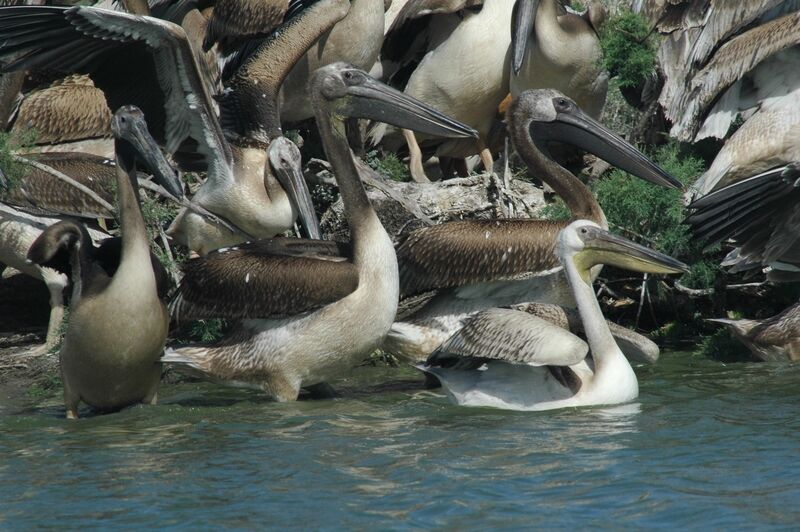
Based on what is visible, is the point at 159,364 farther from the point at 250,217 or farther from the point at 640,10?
the point at 640,10

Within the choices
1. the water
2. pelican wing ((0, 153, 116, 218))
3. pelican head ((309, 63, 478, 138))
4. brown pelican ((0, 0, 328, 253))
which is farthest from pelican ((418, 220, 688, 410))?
pelican wing ((0, 153, 116, 218))

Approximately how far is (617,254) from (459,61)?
3213 mm

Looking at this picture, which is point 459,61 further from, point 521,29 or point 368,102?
point 368,102

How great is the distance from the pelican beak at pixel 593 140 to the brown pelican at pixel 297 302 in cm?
137

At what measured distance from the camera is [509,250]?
7.00 meters

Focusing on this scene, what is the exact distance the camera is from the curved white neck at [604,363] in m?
6.26

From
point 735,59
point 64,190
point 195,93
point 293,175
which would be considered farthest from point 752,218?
point 64,190

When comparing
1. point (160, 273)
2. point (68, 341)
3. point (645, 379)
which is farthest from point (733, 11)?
point (68, 341)

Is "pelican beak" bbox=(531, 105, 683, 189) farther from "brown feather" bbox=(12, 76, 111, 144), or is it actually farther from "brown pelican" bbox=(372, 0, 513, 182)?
"brown feather" bbox=(12, 76, 111, 144)

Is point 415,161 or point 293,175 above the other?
point 415,161

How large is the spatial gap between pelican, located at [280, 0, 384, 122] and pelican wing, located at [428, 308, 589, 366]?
10.0 feet

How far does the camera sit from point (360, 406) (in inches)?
262

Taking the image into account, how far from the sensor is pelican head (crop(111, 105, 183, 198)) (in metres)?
6.64

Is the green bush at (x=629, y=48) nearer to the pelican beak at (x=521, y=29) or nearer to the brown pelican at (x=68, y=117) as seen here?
the pelican beak at (x=521, y=29)
